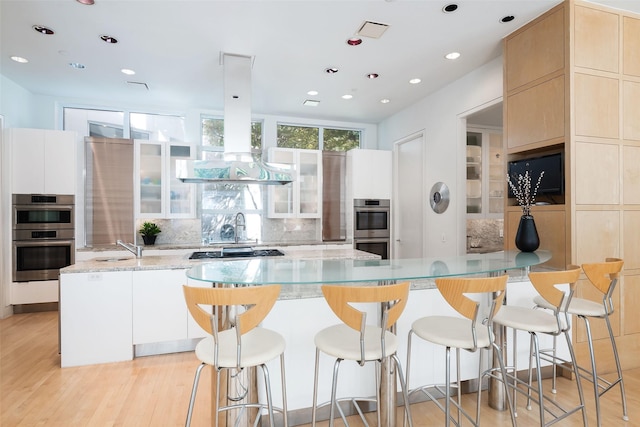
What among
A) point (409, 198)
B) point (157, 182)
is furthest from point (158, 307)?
point (409, 198)

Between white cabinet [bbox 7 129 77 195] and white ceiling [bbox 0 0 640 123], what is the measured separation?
66 centimetres

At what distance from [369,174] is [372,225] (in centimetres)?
81

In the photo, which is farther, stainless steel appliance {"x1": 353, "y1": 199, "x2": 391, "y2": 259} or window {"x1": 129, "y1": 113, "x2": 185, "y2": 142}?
stainless steel appliance {"x1": 353, "y1": 199, "x2": 391, "y2": 259}

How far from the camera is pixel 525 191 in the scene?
2.81m

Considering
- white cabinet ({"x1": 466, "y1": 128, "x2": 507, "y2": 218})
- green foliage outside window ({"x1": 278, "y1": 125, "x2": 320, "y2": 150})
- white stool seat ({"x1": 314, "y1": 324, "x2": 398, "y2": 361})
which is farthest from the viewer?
green foliage outside window ({"x1": 278, "y1": 125, "x2": 320, "y2": 150})

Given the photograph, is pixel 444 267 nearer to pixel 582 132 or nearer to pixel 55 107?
pixel 582 132

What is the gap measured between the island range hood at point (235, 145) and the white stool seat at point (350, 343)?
210 centimetres

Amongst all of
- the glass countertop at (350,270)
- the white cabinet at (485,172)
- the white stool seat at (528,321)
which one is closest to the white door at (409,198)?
the white cabinet at (485,172)

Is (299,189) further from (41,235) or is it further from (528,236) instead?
(41,235)

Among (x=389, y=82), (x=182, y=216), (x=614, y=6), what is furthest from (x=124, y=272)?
(x=614, y=6)

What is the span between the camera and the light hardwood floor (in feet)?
6.84

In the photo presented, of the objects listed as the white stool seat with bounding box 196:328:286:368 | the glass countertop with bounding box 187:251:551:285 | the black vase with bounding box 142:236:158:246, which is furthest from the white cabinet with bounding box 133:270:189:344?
the black vase with bounding box 142:236:158:246

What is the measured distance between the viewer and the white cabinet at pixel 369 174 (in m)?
5.19

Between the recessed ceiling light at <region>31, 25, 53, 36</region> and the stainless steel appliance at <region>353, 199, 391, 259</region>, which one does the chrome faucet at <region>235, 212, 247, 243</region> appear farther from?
the recessed ceiling light at <region>31, 25, 53, 36</region>
